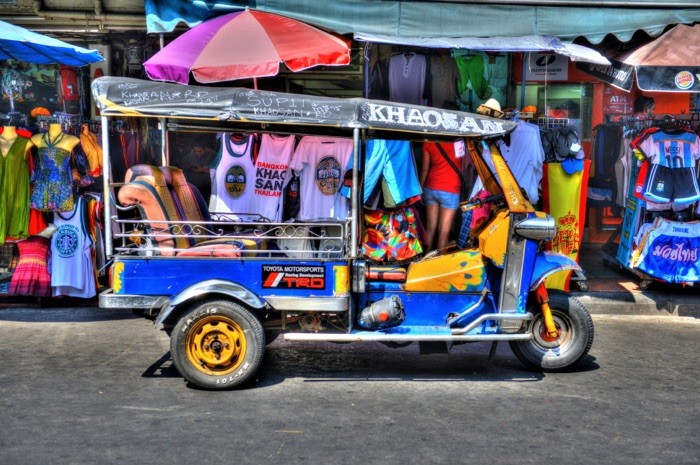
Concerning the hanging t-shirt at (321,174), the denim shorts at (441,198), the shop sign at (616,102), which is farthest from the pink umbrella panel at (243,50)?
the shop sign at (616,102)

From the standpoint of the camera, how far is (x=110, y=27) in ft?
31.9

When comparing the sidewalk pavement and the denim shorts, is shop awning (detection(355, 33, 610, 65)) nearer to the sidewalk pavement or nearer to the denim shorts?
the denim shorts

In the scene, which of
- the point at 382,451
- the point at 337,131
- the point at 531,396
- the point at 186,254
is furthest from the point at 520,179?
the point at 382,451

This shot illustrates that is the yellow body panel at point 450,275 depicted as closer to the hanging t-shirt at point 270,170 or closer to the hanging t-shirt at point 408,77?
the hanging t-shirt at point 270,170

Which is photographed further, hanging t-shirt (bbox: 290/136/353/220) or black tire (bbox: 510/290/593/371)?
hanging t-shirt (bbox: 290/136/353/220)

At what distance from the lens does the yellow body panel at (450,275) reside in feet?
21.6

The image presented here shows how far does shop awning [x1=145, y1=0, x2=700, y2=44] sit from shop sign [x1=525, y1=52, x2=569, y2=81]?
67 centimetres

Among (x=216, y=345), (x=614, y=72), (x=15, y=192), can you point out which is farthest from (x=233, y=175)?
(x=614, y=72)

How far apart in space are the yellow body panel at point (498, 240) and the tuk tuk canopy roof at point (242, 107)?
93 centimetres

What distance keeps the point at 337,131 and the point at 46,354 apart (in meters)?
3.30

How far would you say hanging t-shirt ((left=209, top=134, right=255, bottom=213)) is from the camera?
9.46 m

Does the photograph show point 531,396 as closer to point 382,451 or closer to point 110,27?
point 382,451

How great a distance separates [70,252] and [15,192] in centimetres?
87

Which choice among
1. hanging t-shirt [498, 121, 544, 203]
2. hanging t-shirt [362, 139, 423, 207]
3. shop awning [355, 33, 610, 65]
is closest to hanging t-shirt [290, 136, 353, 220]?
hanging t-shirt [362, 139, 423, 207]
